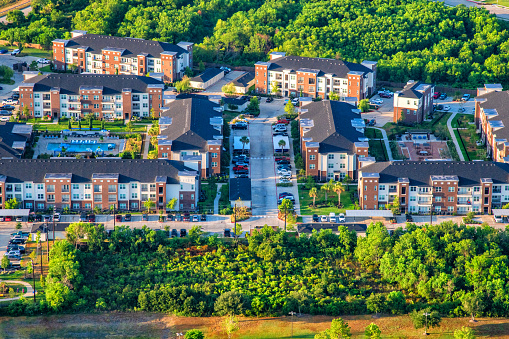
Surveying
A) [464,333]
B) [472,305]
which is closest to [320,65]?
[472,305]

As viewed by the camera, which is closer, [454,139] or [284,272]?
[284,272]

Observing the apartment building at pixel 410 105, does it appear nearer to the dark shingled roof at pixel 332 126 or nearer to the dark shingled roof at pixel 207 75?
the dark shingled roof at pixel 332 126

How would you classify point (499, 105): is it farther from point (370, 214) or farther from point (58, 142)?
point (58, 142)

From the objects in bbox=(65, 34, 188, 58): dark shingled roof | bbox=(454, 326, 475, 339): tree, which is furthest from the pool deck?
bbox=(454, 326, 475, 339): tree

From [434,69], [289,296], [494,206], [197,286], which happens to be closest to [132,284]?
[197,286]

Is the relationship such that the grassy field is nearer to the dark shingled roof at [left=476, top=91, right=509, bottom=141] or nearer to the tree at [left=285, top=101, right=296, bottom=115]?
the dark shingled roof at [left=476, top=91, right=509, bottom=141]

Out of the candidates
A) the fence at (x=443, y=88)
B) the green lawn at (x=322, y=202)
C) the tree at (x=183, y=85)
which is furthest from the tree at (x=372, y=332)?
the fence at (x=443, y=88)

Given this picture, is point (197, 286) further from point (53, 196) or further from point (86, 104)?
point (86, 104)
